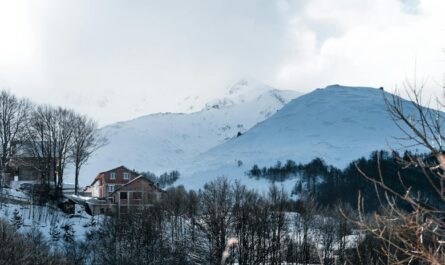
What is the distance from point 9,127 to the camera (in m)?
67.4

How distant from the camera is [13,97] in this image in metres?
71.6

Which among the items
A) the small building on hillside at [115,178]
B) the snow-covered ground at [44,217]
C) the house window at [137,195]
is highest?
the small building on hillside at [115,178]

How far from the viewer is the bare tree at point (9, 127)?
66.6m

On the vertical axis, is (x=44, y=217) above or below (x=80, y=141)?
below

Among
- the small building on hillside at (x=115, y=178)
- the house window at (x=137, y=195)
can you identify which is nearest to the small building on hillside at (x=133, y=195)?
the house window at (x=137, y=195)

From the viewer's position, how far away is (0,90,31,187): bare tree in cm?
6656

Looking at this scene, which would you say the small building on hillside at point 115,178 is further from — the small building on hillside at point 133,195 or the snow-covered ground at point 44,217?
the snow-covered ground at point 44,217

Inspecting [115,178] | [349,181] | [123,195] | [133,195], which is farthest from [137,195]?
[349,181]

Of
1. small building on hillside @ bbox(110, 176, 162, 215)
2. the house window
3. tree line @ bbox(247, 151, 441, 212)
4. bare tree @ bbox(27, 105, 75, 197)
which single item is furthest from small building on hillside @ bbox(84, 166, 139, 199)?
tree line @ bbox(247, 151, 441, 212)

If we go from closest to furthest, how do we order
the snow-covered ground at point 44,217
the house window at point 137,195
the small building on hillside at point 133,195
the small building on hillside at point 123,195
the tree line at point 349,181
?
1. the snow-covered ground at point 44,217
2. the small building on hillside at point 123,195
3. the small building on hillside at point 133,195
4. the house window at point 137,195
5. the tree line at point 349,181

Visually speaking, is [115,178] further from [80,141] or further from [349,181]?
[349,181]

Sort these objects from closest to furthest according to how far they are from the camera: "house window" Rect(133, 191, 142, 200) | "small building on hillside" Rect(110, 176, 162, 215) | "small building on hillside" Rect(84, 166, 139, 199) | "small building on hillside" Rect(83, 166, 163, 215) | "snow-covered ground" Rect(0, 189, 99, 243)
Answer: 1. "snow-covered ground" Rect(0, 189, 99, 243)
2. "small building on hillside" Rect(83, 166, 163, 215)
3. "small building on hillside" Rect(110, 176, 162, 215)
4. "house window" Rect(133, 191, 142, 200)
5. "small building on hillside" Rect(84, 166, 139, 199)

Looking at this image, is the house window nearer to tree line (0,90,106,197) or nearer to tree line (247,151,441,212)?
tree line (0,90,106,197)

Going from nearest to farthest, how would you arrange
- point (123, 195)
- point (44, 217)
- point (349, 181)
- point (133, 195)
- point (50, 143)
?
point (44, 217) → point (50, 143) → point (123, 195) → point (133, 195) → point (349, 181)
